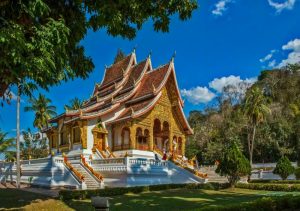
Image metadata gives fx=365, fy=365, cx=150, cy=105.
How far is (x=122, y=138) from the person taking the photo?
2928 cm

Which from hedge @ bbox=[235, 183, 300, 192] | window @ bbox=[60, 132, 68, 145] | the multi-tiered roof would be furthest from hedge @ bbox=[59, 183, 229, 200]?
window @ bbox=[60, 132, 68, 145]

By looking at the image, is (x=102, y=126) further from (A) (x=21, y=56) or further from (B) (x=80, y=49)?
(A) (x=21, y=56)

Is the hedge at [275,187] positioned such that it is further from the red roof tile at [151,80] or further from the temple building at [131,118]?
the red roof tile at [151,80]

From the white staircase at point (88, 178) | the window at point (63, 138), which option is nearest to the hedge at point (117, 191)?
the white staircase at point (88, 178)

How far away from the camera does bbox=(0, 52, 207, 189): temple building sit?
72.7ft

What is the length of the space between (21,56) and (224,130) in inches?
1725

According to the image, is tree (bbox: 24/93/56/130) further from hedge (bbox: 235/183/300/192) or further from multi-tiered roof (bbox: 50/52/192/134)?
hedge (bbox: 235/183/300/192)

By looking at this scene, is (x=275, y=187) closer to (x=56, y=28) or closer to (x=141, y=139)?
(x=141, y=139)

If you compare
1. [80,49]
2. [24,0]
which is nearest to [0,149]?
[80,49]

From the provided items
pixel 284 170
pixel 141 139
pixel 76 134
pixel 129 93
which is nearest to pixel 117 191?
pixel 76 134

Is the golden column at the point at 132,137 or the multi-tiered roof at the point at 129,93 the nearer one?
the golden column at the point at 132,137

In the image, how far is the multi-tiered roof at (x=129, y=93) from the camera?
2862 centimetres

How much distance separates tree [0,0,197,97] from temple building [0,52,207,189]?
12.8 metres

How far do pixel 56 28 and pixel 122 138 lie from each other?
72.6 ft
